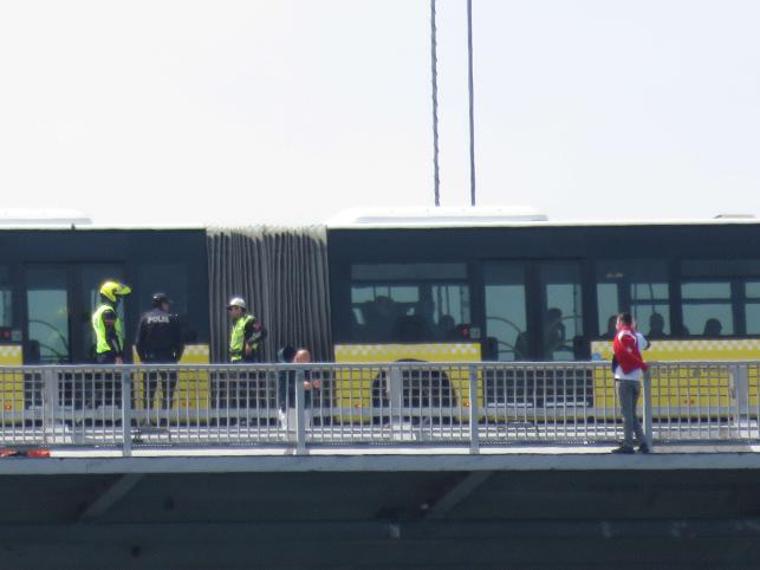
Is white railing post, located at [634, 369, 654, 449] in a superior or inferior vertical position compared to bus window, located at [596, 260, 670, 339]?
inferior

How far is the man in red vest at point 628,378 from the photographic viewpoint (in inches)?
841

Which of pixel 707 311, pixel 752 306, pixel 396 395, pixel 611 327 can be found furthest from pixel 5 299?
pixel 752 306

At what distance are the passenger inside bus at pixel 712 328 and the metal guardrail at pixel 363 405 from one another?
5.72 meters

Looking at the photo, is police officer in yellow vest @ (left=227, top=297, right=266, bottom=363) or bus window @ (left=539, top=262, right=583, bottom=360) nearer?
police officer in yellow vest @ (left=227, top=297, right=266, bottom=363)

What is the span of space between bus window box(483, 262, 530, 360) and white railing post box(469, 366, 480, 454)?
5928 mm

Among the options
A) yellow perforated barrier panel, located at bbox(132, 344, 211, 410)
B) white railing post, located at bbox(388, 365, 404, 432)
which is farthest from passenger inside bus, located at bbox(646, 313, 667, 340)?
yellow perforated barrier panel, located at bbox(132, 344, 211, 410)

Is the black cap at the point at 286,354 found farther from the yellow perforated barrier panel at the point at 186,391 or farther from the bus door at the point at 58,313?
the yellow perforated barrier panel at the point at 186,391

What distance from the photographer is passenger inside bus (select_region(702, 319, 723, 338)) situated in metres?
27.8

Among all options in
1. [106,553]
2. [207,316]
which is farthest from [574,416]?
[207,316]

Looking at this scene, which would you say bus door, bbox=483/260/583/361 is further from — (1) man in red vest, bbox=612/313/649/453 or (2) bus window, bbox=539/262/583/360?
(1) man in red vest, bbox=612/313/649/453

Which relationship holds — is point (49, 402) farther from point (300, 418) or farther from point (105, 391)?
point (300, 418)

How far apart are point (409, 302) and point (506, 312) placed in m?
1.25

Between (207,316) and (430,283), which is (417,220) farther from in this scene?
(207,316)

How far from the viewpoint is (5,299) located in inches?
1067
